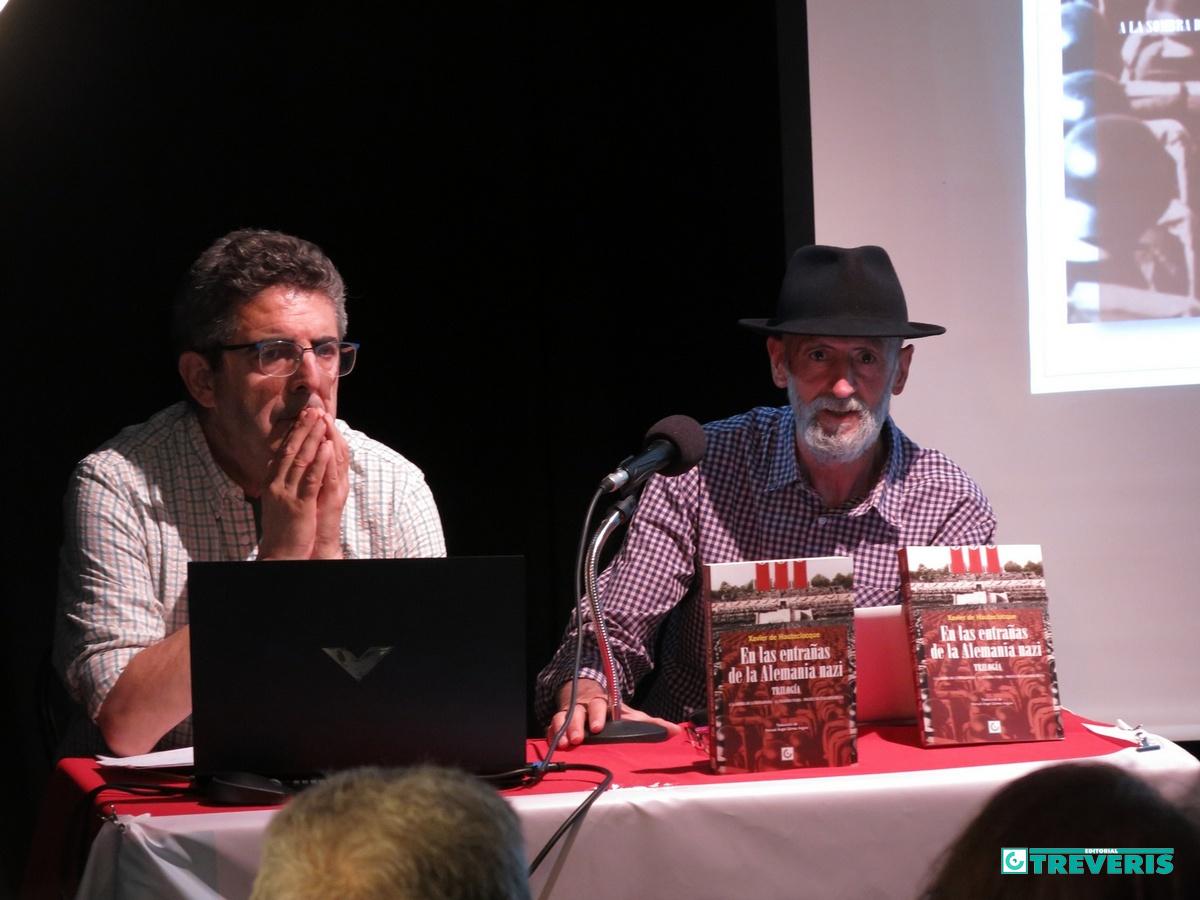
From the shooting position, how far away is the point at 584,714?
1845mm

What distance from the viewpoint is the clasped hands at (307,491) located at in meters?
2.08

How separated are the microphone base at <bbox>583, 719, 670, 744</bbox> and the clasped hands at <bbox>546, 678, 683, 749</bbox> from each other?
0.01 metres

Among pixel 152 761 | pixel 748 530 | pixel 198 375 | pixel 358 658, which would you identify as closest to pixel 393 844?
pixel 358 658

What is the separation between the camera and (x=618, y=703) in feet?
6.22

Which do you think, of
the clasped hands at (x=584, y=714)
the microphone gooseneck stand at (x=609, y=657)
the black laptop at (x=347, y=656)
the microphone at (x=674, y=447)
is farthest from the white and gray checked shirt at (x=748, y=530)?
the black laptop at (x=347, y=656)

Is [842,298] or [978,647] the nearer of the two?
[978,647]

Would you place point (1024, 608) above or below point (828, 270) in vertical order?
below

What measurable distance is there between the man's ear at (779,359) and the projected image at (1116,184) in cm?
81

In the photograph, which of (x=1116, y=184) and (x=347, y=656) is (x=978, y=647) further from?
(x=1116, y=184)

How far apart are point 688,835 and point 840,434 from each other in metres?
1.09

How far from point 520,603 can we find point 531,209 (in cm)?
192

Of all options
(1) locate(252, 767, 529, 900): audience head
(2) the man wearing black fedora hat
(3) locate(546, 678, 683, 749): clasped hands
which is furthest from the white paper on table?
(1) locate(252, 767, 529, 900): audience head

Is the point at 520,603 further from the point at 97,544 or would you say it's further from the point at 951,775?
the point at 97,544

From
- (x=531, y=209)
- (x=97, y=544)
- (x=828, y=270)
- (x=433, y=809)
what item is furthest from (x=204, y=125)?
(x=433, y=809)
